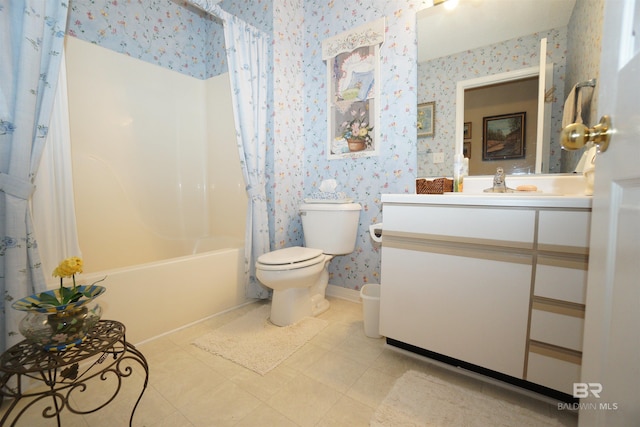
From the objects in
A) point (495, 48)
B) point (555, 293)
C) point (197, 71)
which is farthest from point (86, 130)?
point (555, 293)

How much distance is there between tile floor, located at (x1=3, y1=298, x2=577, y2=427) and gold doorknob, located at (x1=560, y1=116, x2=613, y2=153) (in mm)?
1089

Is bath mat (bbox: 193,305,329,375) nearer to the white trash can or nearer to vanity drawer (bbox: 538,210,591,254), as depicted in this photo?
the white trash can

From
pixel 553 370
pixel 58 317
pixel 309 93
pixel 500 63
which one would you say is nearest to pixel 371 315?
pixel 553 370

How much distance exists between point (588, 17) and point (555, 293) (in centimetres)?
126

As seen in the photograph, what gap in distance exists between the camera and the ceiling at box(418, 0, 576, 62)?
140 centimetres

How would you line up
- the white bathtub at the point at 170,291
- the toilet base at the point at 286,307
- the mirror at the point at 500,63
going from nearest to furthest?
the mirror at the point at 500,63, the white bathtub at the point at 170,291, the toilet base at the point at 286,307

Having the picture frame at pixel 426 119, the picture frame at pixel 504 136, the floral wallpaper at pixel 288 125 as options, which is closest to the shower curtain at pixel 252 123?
the floral wallpaper at pixel 288 125

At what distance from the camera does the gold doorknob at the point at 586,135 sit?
50cm

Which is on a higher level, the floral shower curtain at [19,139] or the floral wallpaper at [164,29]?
the floral wallpaper at [164,29]

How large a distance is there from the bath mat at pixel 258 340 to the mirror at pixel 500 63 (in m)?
1.26

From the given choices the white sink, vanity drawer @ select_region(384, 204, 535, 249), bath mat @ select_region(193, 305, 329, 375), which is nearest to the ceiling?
the white sink

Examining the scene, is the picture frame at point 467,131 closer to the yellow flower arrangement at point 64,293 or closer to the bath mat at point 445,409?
the bath mat at point 445,409

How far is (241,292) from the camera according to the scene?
203 centimetres

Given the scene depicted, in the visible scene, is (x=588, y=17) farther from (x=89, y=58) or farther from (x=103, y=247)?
(x=103, y=247)
